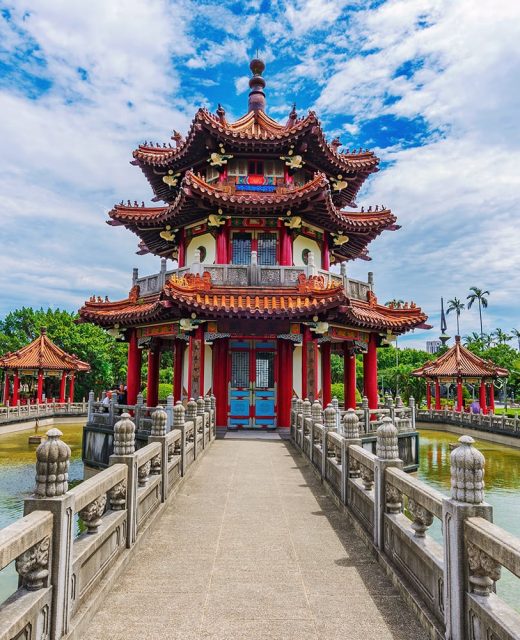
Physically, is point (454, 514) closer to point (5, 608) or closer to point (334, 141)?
point (5, 608)

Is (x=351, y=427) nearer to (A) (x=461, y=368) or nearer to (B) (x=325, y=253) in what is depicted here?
(B) (x=325, y=253)

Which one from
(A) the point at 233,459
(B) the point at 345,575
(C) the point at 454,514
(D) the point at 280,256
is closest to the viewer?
(C) the point at 454,514

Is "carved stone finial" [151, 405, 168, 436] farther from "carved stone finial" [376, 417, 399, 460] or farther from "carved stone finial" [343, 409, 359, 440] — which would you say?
"carved stone finial" [376, 417, 399, 460]

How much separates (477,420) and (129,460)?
97.7 ft

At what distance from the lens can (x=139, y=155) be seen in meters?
20.7

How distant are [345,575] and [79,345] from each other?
4731 centimetres

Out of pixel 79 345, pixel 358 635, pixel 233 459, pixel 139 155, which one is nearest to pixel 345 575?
pixel 358 635

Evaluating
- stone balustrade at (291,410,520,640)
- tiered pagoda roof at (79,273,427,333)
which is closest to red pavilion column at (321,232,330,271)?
tiered pagoda roof at (79,273,427,333)

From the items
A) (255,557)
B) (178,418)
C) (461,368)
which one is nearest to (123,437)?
(255,557)

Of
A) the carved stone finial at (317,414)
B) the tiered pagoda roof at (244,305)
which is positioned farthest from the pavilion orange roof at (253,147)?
the carved stone finial at (317,414)

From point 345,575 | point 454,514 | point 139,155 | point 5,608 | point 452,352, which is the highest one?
point 139,155

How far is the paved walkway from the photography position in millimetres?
4273

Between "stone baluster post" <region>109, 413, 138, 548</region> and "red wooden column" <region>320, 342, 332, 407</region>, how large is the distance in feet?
45.0

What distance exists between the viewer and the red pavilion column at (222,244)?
18477 mm
